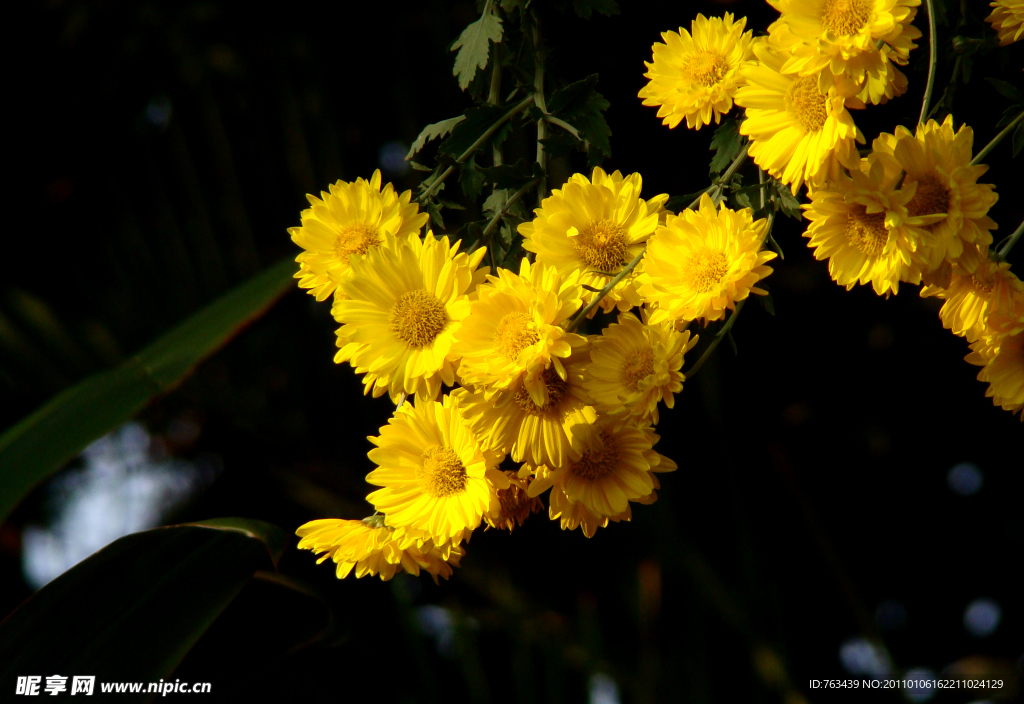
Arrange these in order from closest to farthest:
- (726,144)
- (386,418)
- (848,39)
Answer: (848,39) → (726,144) → (386,418)

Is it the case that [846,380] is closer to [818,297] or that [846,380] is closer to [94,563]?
[818,297]

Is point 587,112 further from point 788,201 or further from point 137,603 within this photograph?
point 137,603

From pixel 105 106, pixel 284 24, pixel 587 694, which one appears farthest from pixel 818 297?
pixel 105 106

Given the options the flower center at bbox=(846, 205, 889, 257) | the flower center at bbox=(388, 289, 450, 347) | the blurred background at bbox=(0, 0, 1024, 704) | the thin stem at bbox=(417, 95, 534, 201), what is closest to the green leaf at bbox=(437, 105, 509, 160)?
Result: the thin stem at bbox=(417, 95, 534, 201)

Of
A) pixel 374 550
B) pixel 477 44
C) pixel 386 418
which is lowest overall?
pixel 386 418

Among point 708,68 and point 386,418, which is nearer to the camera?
point 708,68

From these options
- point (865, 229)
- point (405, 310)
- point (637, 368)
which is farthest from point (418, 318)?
point (865, 229)

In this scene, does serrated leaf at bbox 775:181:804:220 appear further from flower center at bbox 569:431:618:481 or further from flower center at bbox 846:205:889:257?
flower center at bbox 569:431:618:481
